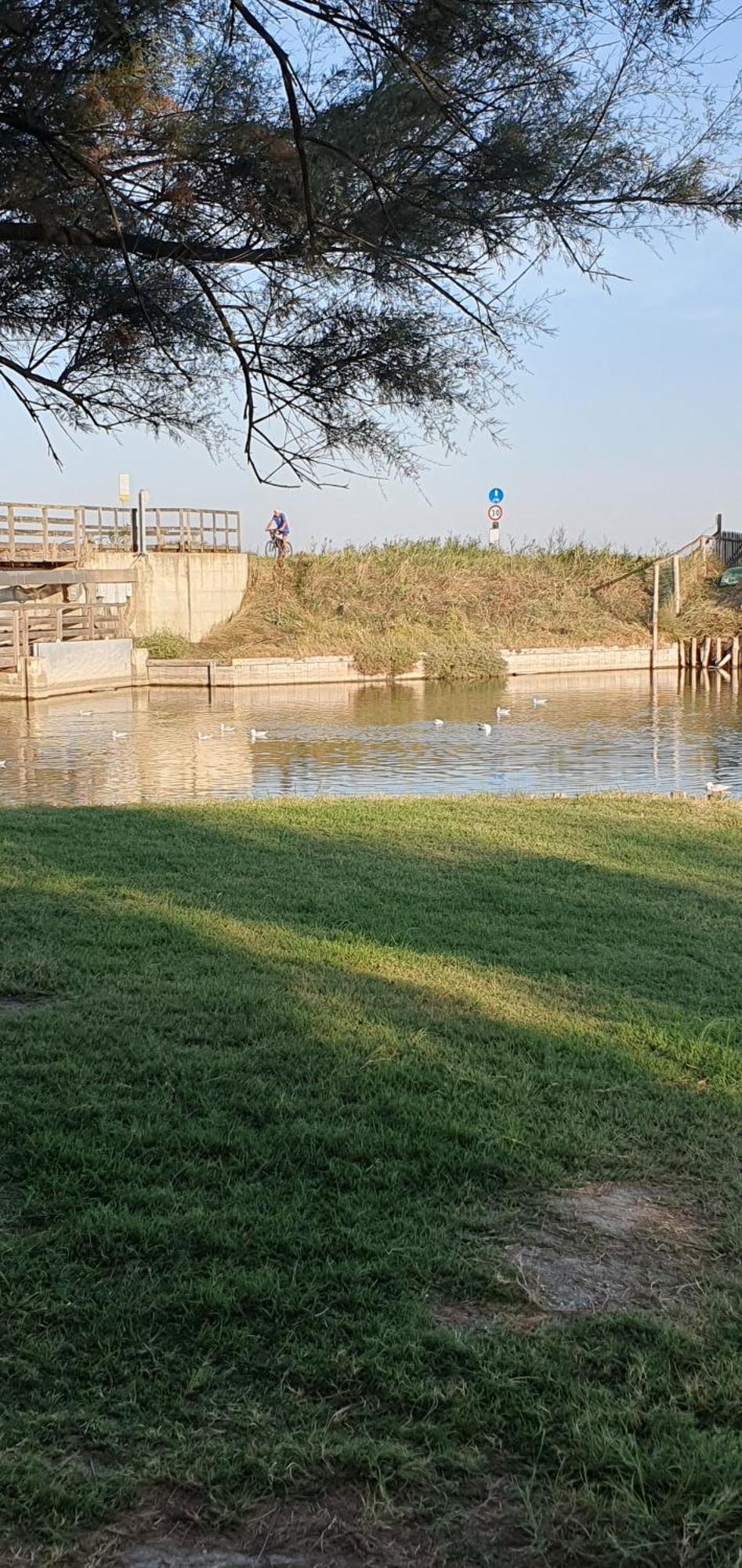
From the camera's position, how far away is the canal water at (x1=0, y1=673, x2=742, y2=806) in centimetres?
1504

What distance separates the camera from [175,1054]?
4.49m

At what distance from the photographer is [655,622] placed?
37.6 m

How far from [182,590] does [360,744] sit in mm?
17286

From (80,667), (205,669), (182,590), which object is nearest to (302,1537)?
(80,667)

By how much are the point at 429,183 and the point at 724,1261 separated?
332cm

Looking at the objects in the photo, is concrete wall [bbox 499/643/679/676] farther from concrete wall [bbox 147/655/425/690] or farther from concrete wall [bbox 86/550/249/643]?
concrete wall [bbox 86/550/249/643]

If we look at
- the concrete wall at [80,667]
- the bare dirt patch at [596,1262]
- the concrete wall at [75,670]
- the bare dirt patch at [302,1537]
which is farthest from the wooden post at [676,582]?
the bare dirt patch at [302,1537]

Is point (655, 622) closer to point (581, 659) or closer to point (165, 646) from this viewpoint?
point (581, 659)

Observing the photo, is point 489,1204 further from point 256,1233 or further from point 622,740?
point 622,740

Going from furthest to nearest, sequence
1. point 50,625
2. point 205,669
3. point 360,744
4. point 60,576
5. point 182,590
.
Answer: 1. point 182,590
2. point 205,669
3. point 50,625
4. point 60,576
5. point 360,744

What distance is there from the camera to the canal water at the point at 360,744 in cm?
1504

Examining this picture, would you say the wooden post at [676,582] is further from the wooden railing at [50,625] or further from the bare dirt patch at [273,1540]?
the bare dirt patch at [273,1540]

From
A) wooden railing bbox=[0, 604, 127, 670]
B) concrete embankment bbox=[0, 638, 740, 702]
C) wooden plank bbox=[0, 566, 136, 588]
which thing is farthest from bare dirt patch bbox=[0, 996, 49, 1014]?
concrete embankment bbox=[0, 638, 740, 702]

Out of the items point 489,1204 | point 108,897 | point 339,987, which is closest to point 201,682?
point 108,897
